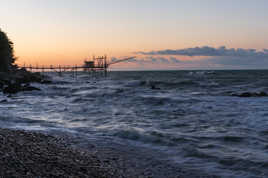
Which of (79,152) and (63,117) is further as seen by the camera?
(63,117)

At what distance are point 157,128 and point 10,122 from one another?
21.7 feet

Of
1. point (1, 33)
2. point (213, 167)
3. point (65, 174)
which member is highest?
point (1, 33)

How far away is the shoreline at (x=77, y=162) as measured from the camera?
4.96m

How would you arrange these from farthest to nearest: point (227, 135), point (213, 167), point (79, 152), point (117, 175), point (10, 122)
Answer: point (10, 122) → point (227, 135) → point (79, 152) → point (213, 167) → point (117, 175)

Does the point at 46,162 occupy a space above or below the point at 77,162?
above

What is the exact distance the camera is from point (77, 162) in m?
6.10

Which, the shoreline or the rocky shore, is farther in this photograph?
the shoreline

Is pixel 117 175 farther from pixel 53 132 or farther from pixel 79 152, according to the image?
pixel 53 132

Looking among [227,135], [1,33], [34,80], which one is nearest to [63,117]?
[227,135]

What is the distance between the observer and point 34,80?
49.5m

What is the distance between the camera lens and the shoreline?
16.3 ft

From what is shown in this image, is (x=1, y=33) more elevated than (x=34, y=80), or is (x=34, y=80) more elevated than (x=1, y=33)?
(x=1, y=33)

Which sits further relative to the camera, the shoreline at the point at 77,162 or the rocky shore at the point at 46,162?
the shoreline at the point at 77,162

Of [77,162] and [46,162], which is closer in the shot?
[46,162]
